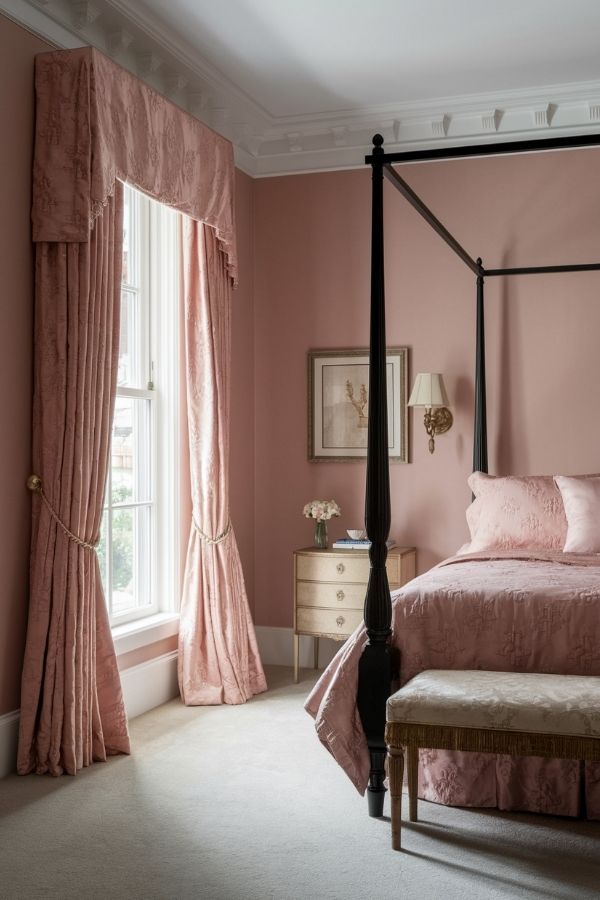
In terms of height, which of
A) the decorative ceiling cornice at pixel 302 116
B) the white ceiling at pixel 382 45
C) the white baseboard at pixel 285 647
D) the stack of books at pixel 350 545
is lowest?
the white baseboard at pixel 285 647

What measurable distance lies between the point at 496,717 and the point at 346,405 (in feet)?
9.55

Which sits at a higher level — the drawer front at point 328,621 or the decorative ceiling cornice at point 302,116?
the decorative ceiling cornice at point 302,116

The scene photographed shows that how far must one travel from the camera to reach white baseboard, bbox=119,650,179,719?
4.34 m

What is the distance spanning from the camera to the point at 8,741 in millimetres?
3553

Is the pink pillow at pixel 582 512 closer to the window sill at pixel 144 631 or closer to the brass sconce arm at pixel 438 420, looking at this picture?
the brass sconce arm at pixel 438 420

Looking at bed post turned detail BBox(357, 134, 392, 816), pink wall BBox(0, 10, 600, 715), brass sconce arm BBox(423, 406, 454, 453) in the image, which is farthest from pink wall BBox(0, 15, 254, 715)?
brass sconce arm BBox(423, 406, 454, 453)

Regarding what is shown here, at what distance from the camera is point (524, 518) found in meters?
4.44

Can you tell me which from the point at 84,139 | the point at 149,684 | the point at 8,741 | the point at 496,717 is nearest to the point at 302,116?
the point at 84,139

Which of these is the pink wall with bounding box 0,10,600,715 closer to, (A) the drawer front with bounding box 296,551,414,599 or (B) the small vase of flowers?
(B) the small vase of flowers

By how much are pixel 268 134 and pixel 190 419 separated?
5.95 ft

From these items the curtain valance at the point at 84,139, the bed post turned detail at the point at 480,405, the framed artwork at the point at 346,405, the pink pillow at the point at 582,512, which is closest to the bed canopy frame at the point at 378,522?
the curtain valance at the point at 84,139

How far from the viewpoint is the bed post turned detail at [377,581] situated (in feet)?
10.2

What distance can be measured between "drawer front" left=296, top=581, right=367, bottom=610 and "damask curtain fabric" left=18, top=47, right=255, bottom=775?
1.40m

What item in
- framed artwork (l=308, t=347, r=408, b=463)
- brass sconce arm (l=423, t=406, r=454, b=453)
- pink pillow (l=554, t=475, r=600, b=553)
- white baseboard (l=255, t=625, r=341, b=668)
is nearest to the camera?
pink pillow (l=554, t=475, r=600, b=553)
